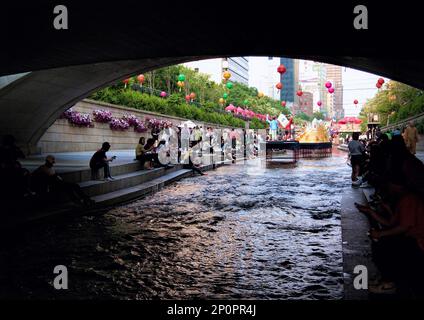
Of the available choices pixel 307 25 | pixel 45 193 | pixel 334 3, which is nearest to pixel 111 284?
pixel 45 193

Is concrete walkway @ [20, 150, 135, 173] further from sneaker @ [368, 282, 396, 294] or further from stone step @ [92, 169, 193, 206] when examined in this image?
sneaker @ [368, 282, 396, 294]

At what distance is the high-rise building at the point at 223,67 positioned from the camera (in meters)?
112

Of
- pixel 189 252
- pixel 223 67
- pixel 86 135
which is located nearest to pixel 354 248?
pixel 189 252

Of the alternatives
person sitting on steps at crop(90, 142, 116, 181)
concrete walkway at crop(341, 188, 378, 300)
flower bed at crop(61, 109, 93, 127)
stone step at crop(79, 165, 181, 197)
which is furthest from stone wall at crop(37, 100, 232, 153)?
concrete walkway at crop(341, 188, 378, 300)

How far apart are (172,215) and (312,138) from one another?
27.8m

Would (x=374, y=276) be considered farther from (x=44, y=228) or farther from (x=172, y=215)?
(x=44, y=228)

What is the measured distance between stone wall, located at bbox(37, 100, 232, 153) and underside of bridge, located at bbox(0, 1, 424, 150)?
7493mm

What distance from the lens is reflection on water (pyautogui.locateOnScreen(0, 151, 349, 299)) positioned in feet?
14.9

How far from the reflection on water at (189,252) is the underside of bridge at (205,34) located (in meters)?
3.94

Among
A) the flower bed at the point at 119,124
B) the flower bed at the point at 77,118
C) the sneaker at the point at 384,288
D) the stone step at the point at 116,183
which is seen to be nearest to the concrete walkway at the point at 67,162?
the stone step at the point at 116,183

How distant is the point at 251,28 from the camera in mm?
8727

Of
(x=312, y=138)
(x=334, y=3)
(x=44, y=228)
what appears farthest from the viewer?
(x=312, y=138)

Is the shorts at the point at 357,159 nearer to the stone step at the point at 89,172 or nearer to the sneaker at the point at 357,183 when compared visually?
the sneaker at the point at 357,183

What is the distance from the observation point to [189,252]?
19.7 feet
